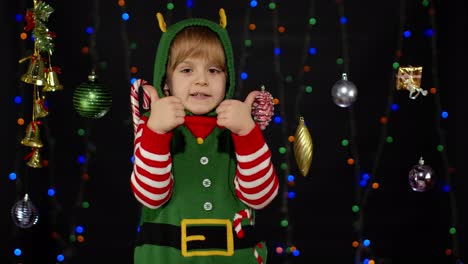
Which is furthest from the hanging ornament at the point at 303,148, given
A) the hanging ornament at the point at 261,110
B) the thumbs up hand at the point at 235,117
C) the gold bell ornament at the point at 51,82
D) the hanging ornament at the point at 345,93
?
the gold bell ornament at the point at 51,82

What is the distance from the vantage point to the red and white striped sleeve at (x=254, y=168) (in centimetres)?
201

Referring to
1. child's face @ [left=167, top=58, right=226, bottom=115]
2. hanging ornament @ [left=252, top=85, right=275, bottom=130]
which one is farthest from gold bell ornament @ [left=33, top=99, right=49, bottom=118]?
hanging ornament @ [left=252, top=85, right=275, bottom=130]

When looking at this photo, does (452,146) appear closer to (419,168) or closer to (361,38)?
(419,168)

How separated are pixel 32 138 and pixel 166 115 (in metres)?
0.98

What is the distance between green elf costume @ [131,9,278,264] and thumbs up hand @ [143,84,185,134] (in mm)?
26

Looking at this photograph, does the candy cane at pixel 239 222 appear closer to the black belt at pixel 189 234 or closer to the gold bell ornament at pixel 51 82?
the black belt at pixel 189 234

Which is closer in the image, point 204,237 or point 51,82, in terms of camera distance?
point 204,237

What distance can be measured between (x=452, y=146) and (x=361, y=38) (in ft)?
2.26

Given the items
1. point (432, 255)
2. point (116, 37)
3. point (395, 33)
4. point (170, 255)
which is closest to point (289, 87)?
point (395, 33)

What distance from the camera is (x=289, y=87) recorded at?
3197 millimetres

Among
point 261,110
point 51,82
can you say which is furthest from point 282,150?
point 51,82

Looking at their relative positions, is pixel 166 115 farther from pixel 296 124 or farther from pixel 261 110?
pixel 296 124

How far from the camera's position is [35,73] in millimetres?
2609

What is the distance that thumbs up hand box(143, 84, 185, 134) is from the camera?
76.6 inches
